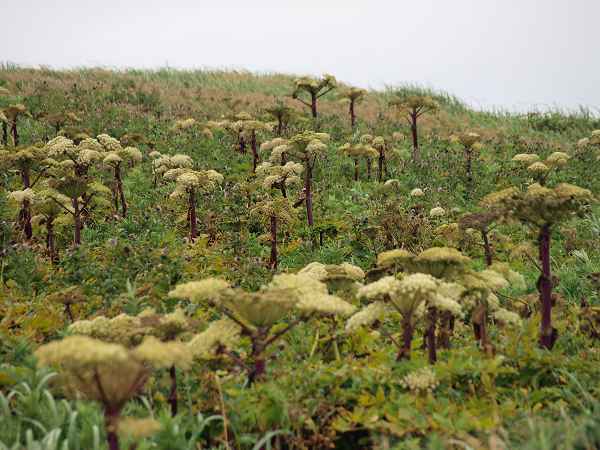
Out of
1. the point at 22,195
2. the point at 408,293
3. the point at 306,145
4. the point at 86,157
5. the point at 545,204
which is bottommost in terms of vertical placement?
the point at 408,293

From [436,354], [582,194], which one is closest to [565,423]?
[436,354]

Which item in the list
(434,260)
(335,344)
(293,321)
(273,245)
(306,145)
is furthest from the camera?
(306,145)

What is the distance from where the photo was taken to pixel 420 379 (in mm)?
2217

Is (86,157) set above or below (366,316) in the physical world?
above

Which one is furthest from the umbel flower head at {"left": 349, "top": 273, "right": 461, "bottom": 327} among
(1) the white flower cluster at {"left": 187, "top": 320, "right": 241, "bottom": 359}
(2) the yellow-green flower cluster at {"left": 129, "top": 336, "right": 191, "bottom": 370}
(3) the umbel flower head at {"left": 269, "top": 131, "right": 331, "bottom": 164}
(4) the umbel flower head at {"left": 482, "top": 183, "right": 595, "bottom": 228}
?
(3) the umbel flower head at {"left": 269, "top": 131, "right": 331, "bottom": 164}

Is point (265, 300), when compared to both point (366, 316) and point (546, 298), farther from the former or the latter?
point (546, 298)

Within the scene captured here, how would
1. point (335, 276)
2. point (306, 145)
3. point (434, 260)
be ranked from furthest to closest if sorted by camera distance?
point (306, 145) → point (335, 276) → point (434, 260)

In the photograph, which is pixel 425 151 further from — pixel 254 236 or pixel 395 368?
pixel 395 368

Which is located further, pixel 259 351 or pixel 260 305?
pixel 259 351

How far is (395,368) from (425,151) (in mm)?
10772

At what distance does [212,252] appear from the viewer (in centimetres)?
570

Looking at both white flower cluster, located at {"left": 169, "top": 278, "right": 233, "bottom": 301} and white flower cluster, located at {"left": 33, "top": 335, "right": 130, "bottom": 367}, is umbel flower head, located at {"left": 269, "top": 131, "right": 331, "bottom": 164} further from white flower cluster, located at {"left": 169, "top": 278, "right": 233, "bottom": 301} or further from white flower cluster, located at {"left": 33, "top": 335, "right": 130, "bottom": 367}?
white flower cluster, located at {"left": 33, "top": 335, "right": 130, "bottom": 367}

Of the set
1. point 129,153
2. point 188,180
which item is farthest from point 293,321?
point 129,153

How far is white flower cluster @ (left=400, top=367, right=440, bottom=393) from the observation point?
7.21ft
